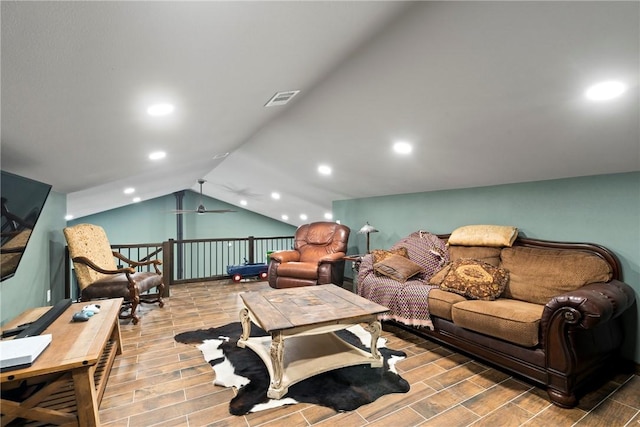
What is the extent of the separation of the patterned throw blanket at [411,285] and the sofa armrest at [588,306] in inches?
42.8

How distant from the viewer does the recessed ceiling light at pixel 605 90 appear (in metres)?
1.78

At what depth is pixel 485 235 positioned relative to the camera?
3.38m

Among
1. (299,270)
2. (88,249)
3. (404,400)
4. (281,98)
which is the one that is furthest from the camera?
(299,270)

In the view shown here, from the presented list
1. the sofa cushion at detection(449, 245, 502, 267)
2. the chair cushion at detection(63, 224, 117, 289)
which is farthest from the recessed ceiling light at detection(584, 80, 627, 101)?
the chair cushion at detection(63, 224, 117, 289)

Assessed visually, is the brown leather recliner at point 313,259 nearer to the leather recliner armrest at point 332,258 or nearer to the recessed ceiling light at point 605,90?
the leather recliner armrest at point 332,258

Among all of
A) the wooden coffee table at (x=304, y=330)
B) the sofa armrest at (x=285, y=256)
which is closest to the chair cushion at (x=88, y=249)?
the wooden coffee table at (x=304, y=330)

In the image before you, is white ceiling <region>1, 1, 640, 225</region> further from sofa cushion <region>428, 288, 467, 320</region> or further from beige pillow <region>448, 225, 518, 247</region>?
sofa cushion <region>428, 288, 467, 320</region>

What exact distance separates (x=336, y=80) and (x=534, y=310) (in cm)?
246

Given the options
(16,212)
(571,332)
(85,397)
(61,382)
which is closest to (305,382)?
(85,397)

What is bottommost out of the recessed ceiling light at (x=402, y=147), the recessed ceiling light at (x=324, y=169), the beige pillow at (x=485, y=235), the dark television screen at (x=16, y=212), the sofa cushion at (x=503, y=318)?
the sofa cushion at (x=503, y=318)

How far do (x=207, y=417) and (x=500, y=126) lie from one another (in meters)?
3.01

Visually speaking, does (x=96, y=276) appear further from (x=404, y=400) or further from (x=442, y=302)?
(x=442, y=302)

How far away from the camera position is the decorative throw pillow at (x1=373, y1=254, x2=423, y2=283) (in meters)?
3.61

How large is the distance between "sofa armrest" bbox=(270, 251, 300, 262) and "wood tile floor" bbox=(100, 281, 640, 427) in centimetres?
239
